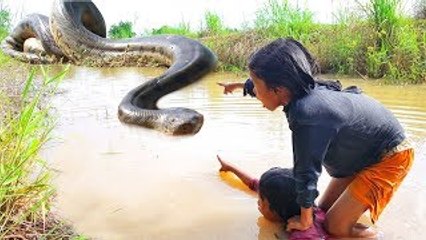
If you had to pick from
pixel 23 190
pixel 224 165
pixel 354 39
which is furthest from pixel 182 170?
pixel 354 39

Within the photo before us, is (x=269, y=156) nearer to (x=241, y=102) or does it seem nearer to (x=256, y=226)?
(x=256, y=226)

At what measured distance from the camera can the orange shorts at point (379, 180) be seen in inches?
108

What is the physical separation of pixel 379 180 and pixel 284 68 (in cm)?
75

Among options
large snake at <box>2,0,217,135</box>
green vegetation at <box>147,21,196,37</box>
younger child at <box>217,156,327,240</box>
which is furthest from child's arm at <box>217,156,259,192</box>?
green vegetation at <box>147,21,196,37</box>

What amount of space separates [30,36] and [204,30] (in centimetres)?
393

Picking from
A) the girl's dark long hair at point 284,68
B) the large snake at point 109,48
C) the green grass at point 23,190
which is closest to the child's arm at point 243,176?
the girl's dark long hair at point 284,68

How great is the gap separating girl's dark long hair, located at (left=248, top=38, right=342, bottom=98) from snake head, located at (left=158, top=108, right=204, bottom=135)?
2.54m

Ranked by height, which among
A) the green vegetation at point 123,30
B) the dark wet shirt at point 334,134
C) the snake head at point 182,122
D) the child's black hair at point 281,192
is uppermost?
the dark wet shirt at point 334,134

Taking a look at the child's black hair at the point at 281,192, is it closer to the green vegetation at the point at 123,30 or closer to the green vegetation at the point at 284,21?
the green vegetation at the point at 284,21

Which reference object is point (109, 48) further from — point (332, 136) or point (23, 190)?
point (332, 136)

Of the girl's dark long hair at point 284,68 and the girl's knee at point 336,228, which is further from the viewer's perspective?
Result: the girl's knee at point 336,228

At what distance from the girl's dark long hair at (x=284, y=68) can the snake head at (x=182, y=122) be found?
8.33 feet

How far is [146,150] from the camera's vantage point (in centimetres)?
457

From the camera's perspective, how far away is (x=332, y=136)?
257cm
